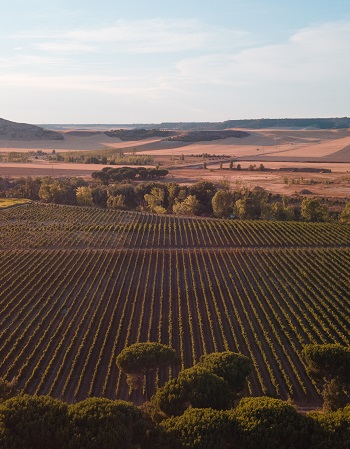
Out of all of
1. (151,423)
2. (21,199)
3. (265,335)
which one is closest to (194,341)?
(265,335)

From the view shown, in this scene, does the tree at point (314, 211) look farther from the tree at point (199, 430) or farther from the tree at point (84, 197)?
the tree at point (199, 430)

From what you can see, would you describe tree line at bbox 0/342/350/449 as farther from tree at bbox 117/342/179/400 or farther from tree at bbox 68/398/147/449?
tree at bbox 117/342/179/400

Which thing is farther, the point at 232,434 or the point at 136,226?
the point at 136,226

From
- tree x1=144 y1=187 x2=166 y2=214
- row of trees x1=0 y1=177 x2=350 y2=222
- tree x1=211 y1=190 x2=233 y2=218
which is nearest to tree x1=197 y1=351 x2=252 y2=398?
row of trees x1=0 y1=177 x2=350 y2=222

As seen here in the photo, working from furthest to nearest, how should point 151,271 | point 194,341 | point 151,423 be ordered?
1. point 151,271
2. point 194,341
3. point 151,423

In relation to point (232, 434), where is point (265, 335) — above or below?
below

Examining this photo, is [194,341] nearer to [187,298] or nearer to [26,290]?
[187,298]

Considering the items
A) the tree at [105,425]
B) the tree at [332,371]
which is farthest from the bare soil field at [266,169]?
the tree at [105,425]
